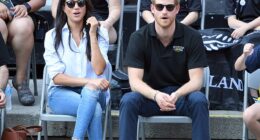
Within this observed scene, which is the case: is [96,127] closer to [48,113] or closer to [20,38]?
[48,113]

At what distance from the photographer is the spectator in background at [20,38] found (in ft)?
21.0

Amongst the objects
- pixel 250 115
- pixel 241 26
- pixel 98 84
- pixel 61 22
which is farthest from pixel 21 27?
pixel 250 115

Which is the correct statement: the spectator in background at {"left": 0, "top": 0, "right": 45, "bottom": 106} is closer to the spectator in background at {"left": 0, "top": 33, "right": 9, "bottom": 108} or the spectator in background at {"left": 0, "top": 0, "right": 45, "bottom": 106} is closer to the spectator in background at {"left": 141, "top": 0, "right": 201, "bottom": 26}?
the spectator in background at {"left": 0, "top": 33, "right": 9, "bottom": 108}

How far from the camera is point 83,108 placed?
215 inches

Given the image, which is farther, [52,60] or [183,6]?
[183,6]

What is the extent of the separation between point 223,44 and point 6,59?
198 centimetres

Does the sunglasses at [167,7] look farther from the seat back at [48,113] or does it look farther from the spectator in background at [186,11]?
the spectator in background at [186,11]

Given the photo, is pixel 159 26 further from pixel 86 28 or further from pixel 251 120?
pixel 251 120

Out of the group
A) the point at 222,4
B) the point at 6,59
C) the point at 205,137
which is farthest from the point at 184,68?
the point at 222,4

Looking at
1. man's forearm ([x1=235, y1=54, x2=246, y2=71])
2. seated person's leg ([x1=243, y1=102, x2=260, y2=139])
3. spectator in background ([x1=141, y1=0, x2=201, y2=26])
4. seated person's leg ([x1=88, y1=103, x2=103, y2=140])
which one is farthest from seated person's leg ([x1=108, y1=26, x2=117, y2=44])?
seated person's leg ([x1=243, y1=102, x2=260, y2=139])

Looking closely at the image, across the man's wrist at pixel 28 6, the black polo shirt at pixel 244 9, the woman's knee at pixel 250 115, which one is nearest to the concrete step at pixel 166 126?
the woman's knee at pixel 250 115

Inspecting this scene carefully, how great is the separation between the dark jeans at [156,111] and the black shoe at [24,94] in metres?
1.28

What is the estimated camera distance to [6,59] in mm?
5566

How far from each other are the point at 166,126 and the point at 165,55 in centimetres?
80
